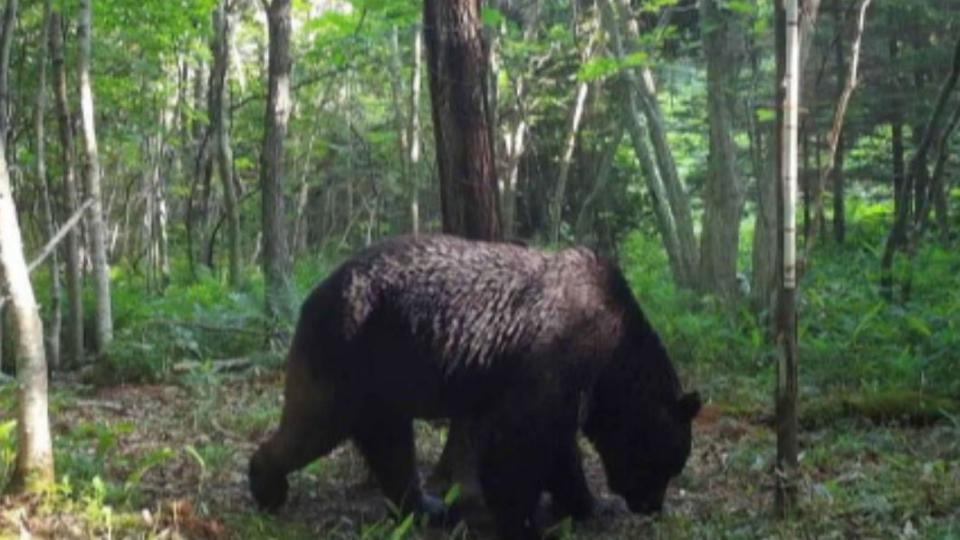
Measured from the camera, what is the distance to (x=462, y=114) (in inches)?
341

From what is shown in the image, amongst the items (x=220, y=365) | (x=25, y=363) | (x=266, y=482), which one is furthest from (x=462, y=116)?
(x=220, y=365)

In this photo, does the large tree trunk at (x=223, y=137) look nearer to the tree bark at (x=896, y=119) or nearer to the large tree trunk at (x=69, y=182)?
the large tree trunk at (x=69, y=182)

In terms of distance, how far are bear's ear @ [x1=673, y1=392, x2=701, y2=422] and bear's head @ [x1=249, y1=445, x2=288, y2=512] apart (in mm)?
2545

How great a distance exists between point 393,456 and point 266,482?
2.63 feet

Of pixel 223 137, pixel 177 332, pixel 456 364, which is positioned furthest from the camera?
pixel 223 137

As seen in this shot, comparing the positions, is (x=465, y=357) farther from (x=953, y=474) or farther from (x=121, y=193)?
(x=121, y=193)

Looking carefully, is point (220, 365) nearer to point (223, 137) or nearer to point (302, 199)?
point (223, 137)

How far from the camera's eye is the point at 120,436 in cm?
891

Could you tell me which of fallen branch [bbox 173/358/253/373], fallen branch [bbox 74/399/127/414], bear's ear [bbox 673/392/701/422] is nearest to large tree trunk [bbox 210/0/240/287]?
fallen branch [bbox 173/358/253/373]

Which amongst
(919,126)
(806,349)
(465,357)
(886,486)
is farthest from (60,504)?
(919,126)

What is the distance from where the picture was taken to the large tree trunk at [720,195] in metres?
14.8

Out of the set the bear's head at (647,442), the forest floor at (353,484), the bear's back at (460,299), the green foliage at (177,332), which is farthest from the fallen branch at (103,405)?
the bear's head at (647,442)

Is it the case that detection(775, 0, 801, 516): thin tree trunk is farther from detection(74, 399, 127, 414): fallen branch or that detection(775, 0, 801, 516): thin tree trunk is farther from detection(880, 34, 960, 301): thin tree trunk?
detection(74, 399, 127, 414): fallen branch

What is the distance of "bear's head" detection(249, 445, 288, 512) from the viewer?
7.12 meters
